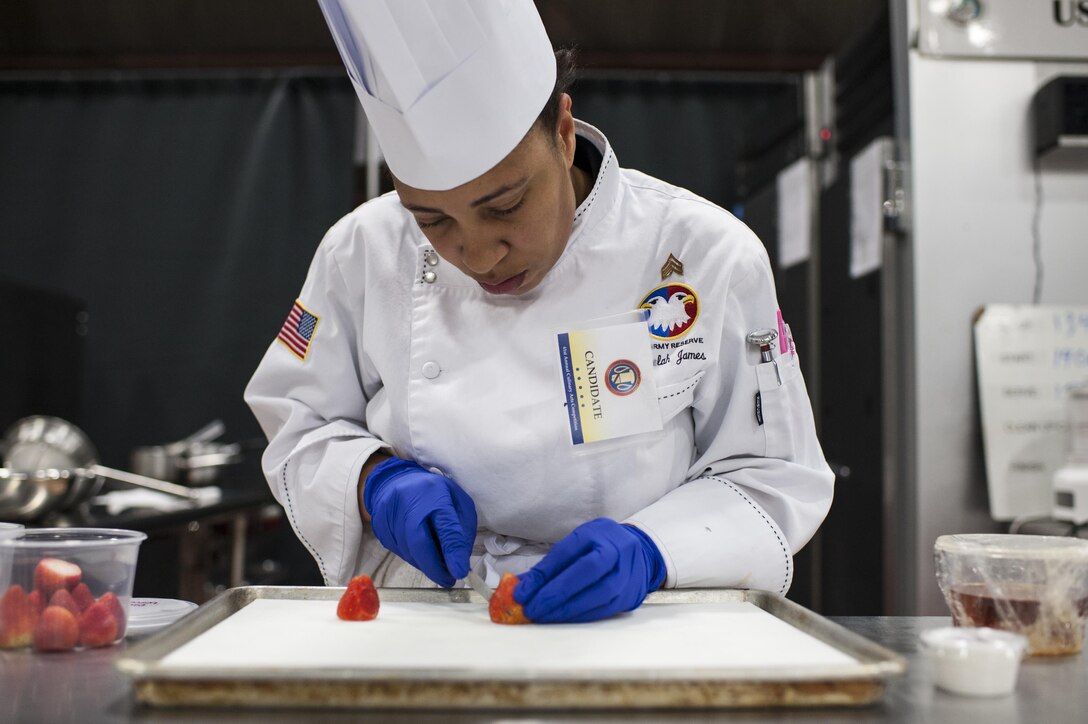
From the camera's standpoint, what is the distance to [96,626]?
36.8 inches

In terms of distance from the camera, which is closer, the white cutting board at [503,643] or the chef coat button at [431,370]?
the white cutting board at [503,643]

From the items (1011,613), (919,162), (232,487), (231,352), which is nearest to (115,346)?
(231,352)

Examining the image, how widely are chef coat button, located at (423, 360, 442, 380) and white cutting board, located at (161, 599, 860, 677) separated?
0.32 meters

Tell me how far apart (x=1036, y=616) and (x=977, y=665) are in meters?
0.19

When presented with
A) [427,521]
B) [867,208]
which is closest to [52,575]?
[427,521]

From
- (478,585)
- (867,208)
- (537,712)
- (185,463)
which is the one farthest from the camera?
(185,463)

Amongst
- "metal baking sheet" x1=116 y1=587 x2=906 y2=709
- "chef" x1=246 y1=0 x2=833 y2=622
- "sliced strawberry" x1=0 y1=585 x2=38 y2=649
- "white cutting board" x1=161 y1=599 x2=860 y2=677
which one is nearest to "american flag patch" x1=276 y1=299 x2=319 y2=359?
"chef" x1=246 y1=0 x2=833 y2=622

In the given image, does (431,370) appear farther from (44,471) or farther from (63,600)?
(44,471)

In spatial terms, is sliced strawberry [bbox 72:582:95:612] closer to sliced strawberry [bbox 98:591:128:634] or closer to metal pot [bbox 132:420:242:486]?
sliced strawberry [bbox 98:591:128:634]

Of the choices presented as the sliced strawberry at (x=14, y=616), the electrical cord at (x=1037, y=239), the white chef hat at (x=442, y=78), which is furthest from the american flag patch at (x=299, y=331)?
the electrical cord at (x=1037, y=239)

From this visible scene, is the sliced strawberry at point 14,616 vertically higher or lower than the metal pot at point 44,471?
lower

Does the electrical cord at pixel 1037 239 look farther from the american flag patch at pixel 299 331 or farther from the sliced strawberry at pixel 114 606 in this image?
the sliced strawberry at pixel 114 606

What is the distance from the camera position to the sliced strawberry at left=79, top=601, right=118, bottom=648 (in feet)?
3.05

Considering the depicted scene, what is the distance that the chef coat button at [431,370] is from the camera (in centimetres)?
127
